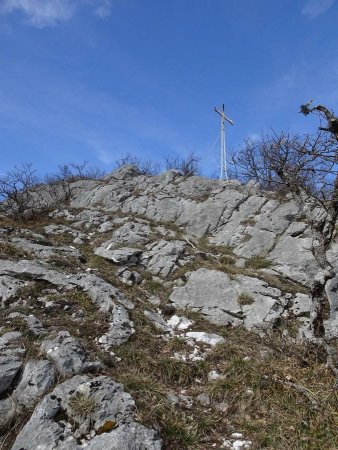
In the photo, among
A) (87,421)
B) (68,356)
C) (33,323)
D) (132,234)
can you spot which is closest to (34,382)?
(68,356)

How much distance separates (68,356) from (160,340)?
205 cm

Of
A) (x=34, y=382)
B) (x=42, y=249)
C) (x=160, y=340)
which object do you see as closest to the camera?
(x=34, y=382)

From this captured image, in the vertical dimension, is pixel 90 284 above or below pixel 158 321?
above

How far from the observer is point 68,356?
5258mm

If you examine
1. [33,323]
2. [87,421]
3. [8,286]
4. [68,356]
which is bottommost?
[87,421]

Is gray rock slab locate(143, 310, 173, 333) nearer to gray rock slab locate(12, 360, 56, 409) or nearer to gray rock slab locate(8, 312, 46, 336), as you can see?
gray rock slab locate(8, 312, 46, 336)

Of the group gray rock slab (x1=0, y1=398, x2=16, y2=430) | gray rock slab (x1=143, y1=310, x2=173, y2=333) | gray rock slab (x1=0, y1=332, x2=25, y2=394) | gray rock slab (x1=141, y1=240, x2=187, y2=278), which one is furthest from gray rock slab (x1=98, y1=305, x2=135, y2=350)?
gray rock slab (x1=141, y1=240, x2=187, y2=278)

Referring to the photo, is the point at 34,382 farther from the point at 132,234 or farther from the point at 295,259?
the point at 295,259

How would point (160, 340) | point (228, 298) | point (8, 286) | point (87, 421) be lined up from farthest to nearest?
1. point (228, 298)
2. point (8, 286)
3. point (160, 340)
4. point (87, 421)

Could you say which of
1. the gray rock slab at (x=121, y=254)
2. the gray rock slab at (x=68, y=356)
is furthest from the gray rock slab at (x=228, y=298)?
the gray rock slab at (x=68, y=356)

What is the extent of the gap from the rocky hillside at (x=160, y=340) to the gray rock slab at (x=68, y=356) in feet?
0.06

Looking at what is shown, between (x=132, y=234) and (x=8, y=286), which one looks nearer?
(x=8, y=286)

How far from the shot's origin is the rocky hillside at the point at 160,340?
13.9 feet

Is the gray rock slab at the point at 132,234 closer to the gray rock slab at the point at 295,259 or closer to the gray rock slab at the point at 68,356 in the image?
the gray rock slab at the point at 295,259
